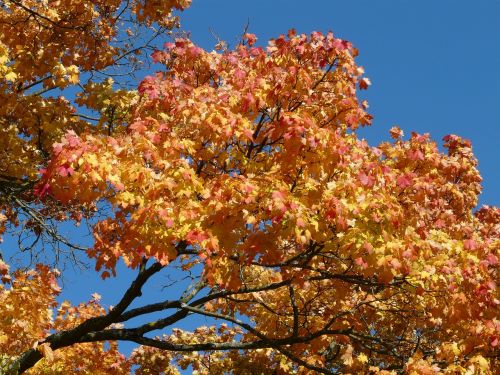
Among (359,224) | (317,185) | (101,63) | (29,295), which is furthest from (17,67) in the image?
(359,224)

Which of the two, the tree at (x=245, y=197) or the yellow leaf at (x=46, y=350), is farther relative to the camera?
the yellow leaf at (x=46, y=350)

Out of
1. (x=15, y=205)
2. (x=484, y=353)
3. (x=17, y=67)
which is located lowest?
(x=484, y=353)

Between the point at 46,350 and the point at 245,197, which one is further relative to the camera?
the point at 46,350

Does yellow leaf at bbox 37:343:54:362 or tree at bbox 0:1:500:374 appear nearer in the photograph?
tree at bbox 0:1:500:374

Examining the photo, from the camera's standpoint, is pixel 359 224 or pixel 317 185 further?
pixel 317 185

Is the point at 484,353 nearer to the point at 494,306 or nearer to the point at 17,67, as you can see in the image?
the point at 494,306

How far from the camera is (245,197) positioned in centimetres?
731

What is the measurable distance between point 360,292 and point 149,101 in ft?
23.9

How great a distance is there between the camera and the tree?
23.7 feet

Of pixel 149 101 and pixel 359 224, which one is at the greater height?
pixel 149 101

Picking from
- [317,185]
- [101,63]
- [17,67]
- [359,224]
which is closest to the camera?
[359,224]

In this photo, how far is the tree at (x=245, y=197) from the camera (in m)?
7.22

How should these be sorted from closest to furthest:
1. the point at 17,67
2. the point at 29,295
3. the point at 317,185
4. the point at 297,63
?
the point at 317,185 → the point at 297,63 → the point at 17,67 → the point at 29,295

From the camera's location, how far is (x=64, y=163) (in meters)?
6.78
